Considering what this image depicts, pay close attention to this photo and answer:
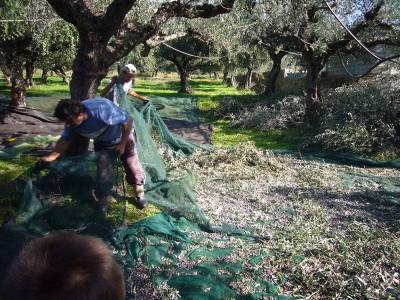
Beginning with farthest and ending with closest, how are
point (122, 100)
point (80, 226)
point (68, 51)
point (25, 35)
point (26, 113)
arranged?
point (68, 51)
point (25, 35)
point (26, 113)
point (122, 100)
point (80, 226)

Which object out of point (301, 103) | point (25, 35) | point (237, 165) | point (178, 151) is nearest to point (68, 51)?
point (25, 35)

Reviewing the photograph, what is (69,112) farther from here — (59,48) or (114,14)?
(59,48)

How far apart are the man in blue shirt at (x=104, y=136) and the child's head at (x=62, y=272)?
3294mm

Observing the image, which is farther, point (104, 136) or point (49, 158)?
point (104, 136)

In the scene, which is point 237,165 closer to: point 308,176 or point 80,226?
point 308,176

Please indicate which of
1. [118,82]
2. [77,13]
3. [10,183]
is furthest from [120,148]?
[118,82]

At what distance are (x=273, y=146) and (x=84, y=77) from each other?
6203 mm

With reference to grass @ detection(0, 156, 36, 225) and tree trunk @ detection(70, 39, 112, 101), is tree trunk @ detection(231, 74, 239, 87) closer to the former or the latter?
grass @ detection(0, 156, 36, 225)

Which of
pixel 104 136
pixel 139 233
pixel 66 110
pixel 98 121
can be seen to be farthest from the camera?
pixel 104 136

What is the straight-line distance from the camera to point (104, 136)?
16.6 feet

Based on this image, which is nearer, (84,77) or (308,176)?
(84,77)

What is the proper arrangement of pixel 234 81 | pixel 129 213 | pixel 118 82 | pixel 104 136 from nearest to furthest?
pixel 104 136, pixel 129 213, pixel 118 82, pixel 234 81

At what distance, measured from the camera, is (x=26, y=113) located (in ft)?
39.5

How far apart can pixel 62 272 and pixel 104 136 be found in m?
4.03
